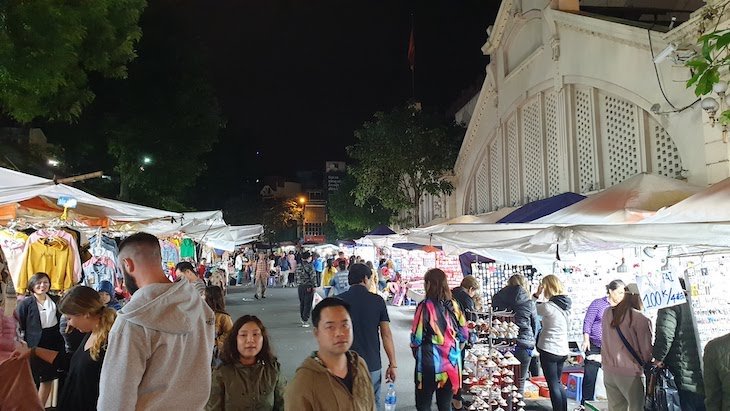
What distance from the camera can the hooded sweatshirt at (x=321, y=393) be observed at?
110 inches

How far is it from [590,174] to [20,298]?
11.7 metres

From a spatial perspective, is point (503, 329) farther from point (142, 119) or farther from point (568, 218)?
point (142, 119)

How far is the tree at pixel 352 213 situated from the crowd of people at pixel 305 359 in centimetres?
2755

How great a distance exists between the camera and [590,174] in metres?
12.7

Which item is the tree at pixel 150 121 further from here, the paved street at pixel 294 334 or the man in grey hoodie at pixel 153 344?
the man in grey hoodie at pixel 153 344

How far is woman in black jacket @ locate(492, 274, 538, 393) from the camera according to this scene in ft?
25.5

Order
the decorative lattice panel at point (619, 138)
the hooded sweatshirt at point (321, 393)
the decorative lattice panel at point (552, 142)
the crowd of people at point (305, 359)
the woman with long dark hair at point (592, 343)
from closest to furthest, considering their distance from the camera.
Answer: the crowd of people at point (305, 359) → the hooded sweatshirt at point (321, 393) → the woman with long dark hair at point (592, 343) → the decorative lattice panel at point (619, 138) → the decorative lattice panel at point (552, 142)

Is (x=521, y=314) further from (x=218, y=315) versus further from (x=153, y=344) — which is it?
(x=153, y=344)

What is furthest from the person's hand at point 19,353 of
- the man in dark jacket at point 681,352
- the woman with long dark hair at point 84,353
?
the man in dark jacket at point 681,352

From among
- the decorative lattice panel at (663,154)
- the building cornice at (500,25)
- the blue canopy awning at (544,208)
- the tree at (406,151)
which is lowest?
the blue canopy awning at (544,208)

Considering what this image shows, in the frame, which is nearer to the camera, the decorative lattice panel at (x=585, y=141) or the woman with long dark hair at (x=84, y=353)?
the woman with long dark hair at (x=84, y=353)

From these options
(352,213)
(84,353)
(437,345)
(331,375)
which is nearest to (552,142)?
(437,345)

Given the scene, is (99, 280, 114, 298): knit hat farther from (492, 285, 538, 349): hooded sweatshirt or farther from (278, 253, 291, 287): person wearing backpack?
(278, 253, 291, 287): person wearing backpack

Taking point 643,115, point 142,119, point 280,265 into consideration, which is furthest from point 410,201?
point 643,115
